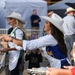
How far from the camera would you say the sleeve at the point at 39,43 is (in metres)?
4.63

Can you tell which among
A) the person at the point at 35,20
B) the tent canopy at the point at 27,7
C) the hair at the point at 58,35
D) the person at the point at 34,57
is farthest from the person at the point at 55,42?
the tent canopy at the point at 27,7

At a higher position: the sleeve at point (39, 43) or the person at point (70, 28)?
the sleeve at point (39, 43)

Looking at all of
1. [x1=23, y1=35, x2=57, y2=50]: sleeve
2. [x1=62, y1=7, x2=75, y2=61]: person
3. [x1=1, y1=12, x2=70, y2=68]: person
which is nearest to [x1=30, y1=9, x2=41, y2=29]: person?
[x1=62, y1=7, x2=75, y2=61]: person

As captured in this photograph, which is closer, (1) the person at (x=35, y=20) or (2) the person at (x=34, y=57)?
(2) the person at (x=34, y=57)

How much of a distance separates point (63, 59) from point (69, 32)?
6.09 metres

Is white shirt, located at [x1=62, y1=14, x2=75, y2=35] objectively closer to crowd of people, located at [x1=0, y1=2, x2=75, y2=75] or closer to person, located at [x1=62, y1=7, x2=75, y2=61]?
person, located at [x1=62, y1=7, x2=75, y2=61]

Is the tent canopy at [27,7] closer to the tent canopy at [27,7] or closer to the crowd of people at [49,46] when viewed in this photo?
the tent canopy at [27,7]

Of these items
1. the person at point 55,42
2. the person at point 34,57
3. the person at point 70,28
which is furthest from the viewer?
the person at point 70,28

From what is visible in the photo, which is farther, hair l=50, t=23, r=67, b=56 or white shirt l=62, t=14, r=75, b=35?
white shirt l=62, t=14, r=75, b=35

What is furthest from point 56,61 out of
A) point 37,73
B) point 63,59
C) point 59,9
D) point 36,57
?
point 59,9

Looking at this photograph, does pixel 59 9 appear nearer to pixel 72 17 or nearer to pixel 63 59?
pixel 72 17

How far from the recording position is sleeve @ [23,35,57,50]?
15.2 ft

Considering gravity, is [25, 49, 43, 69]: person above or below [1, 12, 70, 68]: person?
below

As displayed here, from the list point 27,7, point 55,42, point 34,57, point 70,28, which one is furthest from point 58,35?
point 27,7
